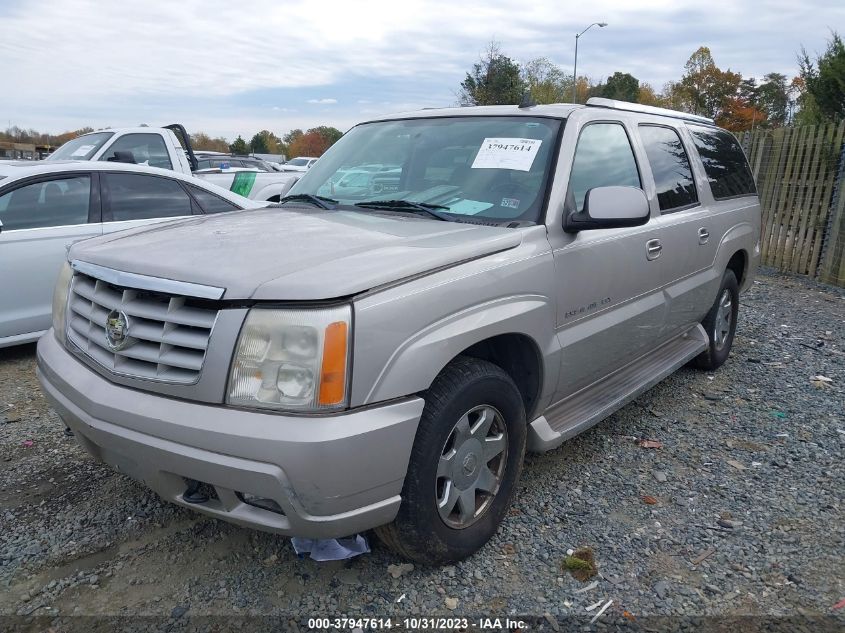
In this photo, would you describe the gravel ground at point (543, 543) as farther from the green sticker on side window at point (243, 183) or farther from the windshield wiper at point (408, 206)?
the green sticker on side window at point (243, 183)

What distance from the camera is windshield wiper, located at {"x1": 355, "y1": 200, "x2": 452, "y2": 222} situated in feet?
10.2

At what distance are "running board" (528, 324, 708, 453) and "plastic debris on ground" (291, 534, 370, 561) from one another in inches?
35.7

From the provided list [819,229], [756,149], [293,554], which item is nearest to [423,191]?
[293,554]

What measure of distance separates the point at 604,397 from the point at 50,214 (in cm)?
454

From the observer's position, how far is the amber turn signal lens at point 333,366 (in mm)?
2078

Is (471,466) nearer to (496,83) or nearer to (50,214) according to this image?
(50,214)

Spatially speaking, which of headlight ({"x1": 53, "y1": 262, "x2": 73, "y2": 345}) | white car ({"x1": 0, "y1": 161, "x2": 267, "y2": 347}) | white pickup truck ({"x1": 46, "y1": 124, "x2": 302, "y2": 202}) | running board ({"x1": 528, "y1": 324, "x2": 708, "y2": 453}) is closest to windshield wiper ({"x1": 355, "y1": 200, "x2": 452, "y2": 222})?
running board ({"x1": 528, "y1": 324, "x2": 708, "y2": 453})

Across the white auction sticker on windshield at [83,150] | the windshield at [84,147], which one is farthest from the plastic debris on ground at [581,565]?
the white auction sticker on windshield at [83,150]

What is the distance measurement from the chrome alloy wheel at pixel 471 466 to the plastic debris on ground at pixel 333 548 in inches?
15.2

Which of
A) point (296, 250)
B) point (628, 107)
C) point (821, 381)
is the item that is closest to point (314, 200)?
point (296, 250)

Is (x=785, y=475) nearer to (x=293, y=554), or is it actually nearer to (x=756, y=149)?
(x=293, y=554)

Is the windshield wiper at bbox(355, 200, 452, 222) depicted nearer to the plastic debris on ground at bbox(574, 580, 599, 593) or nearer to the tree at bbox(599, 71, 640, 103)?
the plastic debris on ground at bbox(574, 580, 599, 593)

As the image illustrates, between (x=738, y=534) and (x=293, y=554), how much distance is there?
78.0 inches

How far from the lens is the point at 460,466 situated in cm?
258
